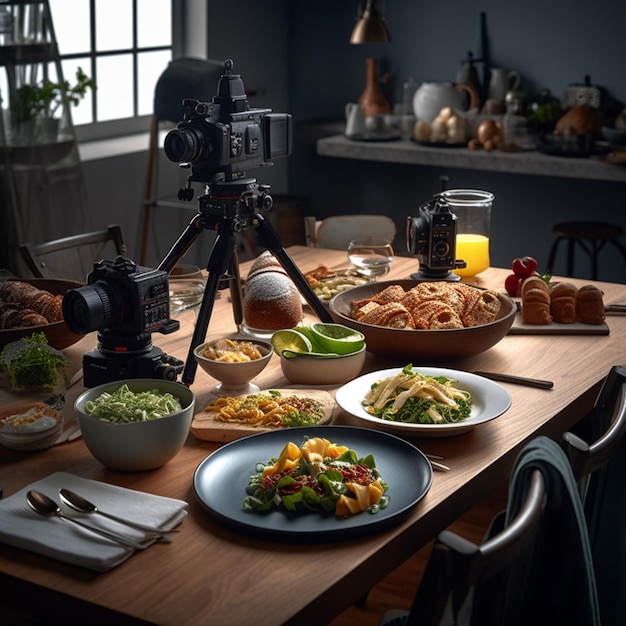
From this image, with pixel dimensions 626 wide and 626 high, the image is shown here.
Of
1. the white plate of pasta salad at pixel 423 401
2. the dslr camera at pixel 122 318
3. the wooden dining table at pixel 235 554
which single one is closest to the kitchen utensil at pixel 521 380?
the wooden dining table at pixel 235 554

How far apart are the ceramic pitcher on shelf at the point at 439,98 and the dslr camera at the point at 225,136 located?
3267mm

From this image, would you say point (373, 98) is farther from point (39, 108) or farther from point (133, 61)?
point (39, 108)

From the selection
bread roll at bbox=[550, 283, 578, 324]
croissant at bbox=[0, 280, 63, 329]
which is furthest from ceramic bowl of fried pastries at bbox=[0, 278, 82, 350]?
bread roll at bbox=[550, 283, 578, 324]

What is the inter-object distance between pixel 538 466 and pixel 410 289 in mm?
1045

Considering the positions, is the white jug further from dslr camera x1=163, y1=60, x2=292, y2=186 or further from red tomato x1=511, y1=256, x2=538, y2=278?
dslr camera x1=163, y1=60, x2=292, y2=186

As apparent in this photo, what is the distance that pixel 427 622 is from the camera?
41.8 inches

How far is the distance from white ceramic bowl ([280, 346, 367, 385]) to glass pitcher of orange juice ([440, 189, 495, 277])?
86cm

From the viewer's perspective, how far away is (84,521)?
51.2 inches

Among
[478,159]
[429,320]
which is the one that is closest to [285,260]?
[429,320]

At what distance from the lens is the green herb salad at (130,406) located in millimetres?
1437

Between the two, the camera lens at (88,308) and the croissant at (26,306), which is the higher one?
the camera lens at (88,308)

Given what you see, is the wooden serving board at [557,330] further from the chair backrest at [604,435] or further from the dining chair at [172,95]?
the dining chair at [172,95]

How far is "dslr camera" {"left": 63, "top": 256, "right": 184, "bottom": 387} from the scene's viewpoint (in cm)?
160

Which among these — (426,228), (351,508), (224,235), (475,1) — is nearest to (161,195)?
(475,1)
